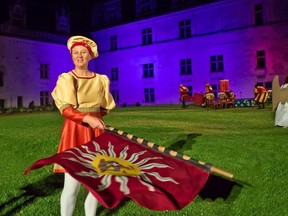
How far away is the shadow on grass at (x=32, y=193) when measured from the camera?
5102 mm

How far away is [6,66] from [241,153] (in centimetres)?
2866

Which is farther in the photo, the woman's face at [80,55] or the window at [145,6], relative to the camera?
the window at [145,6]

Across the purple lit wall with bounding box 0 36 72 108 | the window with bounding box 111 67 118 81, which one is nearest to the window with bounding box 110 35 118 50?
the window with bounding box 111 67 118 81

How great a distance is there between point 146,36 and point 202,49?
21.2ft

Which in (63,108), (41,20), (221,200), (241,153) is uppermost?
(41,20)

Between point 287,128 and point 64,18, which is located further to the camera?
point 64,18

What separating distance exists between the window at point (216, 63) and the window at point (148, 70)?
6391 mm

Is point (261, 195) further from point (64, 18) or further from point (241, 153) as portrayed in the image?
point (64, 18)

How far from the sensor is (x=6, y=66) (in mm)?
31953

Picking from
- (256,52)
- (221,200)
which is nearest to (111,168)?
(221,200)

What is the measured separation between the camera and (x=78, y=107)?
12.5 ft

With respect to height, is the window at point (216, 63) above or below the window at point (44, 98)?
above

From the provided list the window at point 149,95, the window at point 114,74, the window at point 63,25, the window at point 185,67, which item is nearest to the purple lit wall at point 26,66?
the window at point 63,25

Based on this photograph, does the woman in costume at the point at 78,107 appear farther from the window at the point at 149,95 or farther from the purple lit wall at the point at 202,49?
the window at the point at 149,95
